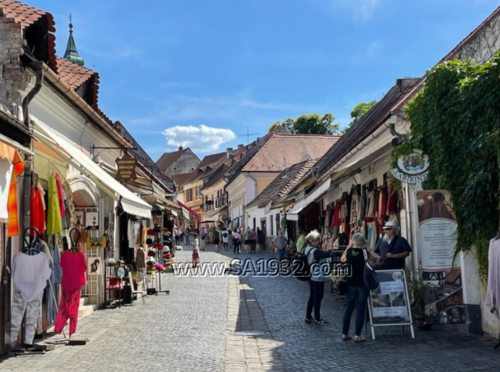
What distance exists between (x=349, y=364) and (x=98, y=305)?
807cm

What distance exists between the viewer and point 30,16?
10.2m

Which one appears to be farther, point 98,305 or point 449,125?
point 98,305

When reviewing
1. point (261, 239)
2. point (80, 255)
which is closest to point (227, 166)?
point (261, 239)

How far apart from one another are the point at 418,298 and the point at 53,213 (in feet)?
20.0

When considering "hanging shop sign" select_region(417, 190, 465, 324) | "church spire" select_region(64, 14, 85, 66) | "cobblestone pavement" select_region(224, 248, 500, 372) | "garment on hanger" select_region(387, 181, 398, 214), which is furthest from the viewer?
"church spire" select_region(64, 14, 85, 66)

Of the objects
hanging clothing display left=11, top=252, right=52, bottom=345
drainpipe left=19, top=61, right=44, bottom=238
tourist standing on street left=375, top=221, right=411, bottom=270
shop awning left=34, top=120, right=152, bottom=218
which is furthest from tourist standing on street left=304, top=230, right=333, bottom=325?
drainpipe left=19, top=61, right=44, bottom=238

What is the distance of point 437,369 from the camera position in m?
7.06

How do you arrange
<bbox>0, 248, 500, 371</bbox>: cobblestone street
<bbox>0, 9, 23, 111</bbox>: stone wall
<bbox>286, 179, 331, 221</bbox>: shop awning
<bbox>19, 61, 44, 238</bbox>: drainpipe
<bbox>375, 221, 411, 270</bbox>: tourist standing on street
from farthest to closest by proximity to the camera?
<bbox>286, 179, 331, 221</bbox>: shop awning < <bbox>375, 221, 411, 270</bbox>: tourist standing on street < <bbox>19, 61, 44, 238</bbox>: drainpipe < <bbox>0, 9, 23, 111</bbox>: stone wall < <bbox>0, 248, 500, 371</bbox>: cobblestone street

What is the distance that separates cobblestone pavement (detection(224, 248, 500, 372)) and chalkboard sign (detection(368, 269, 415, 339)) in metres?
0.27

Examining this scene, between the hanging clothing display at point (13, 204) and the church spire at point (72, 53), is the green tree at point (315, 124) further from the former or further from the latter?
the hanging clothing display at point (13, 204)

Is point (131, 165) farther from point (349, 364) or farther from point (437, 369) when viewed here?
point (437, 369)

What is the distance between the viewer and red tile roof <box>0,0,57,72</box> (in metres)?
9.98

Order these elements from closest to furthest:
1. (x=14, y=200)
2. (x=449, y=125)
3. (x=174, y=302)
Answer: (x=14, y=200) < (x=449, y=125) < (x=174, y=302)

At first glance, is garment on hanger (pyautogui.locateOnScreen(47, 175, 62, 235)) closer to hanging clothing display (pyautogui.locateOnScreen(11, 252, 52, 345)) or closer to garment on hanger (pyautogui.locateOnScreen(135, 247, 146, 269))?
hanging clothing display (pyautogui.locateOnScreen(11, 252, 52, 345))
